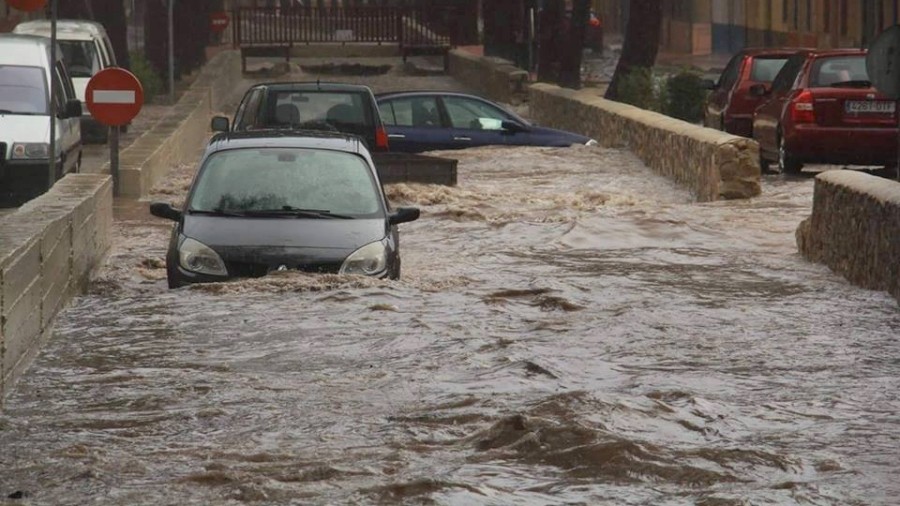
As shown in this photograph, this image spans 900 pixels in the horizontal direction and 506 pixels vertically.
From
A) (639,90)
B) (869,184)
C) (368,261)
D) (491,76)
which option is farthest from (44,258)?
(491,76)

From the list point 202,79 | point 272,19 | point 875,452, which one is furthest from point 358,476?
point 272,19

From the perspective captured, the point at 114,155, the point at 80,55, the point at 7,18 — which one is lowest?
the point at 114,155

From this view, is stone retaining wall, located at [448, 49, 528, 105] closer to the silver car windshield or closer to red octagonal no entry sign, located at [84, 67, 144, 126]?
red octagonal no entry sign, located at [84, 67, 144, 126]

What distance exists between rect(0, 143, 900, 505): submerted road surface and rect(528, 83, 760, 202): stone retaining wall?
3981 mm

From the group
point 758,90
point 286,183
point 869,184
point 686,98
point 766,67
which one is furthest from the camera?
point 686,98

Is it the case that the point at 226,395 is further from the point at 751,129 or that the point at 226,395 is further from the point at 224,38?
the point at 224,38

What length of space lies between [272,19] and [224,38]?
67.6 ft

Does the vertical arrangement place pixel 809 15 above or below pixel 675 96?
above

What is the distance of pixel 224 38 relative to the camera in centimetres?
8131

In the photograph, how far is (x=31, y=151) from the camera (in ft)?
72.2

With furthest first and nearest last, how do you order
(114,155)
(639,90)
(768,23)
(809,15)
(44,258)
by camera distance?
(768,23) < (809,15) < (639,90) < (114,155) < (44,258)

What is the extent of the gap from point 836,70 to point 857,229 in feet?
34.3

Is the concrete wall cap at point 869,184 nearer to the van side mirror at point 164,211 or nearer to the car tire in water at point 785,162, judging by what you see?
the van side mirror at point 164,211

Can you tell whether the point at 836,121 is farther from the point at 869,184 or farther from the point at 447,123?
the point at 869,184
